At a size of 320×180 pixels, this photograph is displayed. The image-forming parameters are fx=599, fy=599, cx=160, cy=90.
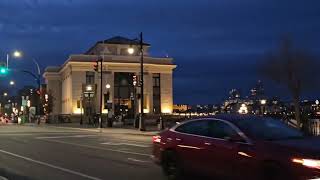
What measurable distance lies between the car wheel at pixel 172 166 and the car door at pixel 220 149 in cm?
121

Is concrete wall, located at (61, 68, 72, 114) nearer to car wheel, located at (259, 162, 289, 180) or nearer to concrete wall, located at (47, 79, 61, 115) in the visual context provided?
concrete wall, located at (47, 79, 61, 115)

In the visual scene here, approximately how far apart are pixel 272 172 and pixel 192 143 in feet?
8.66

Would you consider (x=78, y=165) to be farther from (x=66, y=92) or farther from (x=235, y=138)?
(x=66, y=92)

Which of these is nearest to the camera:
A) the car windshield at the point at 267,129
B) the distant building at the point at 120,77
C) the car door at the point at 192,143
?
the car windshield at the point at 267,129

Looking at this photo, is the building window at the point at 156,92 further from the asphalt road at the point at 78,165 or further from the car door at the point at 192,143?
the car door at the point at 192,143

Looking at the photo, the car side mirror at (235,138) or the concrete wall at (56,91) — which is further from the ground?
the concrete wall at (56,91)

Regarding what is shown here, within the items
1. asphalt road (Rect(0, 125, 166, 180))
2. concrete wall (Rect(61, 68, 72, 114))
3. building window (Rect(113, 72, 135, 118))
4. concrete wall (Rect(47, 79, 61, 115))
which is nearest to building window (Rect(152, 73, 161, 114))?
building window (Rect(113, 72, 135, 118))

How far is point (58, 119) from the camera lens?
96250 millimetres

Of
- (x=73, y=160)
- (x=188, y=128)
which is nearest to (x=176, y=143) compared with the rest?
(x=188, y=128)

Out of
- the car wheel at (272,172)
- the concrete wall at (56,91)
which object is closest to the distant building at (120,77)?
the concrete wall at (56,91)

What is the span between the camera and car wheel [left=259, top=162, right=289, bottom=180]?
1055 centimetres

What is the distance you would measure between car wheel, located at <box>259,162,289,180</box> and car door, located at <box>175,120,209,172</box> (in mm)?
1973

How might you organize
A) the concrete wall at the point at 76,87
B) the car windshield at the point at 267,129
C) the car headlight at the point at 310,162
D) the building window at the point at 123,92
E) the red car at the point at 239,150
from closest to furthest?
1. the car headlight at the point at 310,162
2. the red car at the point at 239,150
3. the car windshield at the point at 267,129
4. the concrete wall at the point at 76,87
5. the building window at the point at 123,92

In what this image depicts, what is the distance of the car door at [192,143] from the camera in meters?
12.8
